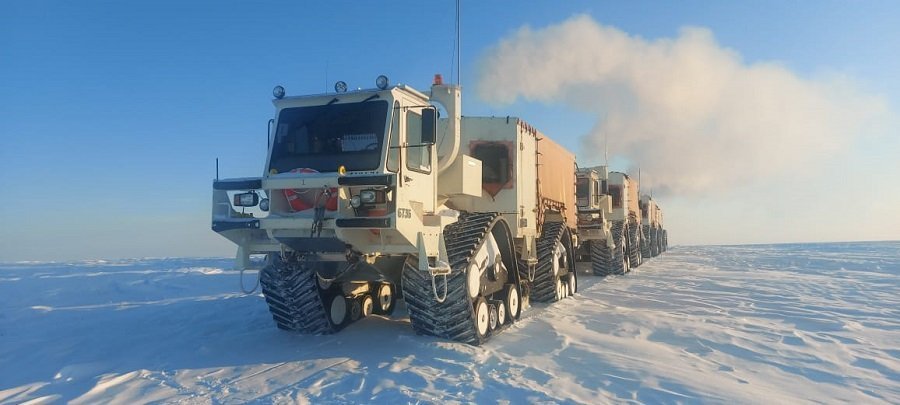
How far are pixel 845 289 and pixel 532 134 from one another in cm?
1116

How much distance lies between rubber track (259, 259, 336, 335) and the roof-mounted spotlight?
2.78 meters

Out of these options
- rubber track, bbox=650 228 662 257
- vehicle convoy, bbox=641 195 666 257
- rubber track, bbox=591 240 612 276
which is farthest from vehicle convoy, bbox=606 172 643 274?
rubber track, bbox=650 228 662 257

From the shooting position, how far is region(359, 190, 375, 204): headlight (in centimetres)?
681

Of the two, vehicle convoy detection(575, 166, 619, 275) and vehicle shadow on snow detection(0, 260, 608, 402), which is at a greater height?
vehicle convoy detection(575, 166, 619, 275)

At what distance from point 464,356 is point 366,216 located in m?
2.22

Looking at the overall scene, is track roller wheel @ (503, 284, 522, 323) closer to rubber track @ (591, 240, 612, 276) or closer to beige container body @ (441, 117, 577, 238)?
beige container body @ (441, 117, 577, 238)

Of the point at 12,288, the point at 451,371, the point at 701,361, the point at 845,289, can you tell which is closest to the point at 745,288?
the point at 845,289

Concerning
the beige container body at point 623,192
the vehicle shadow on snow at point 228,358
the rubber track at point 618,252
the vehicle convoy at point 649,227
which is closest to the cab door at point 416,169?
the vehicle shadow on snow at point 228,358

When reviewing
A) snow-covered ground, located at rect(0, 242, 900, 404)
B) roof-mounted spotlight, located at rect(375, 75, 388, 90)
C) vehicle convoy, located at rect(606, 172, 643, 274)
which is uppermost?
roof-mounted spotlight, located at rect(375, 75, 388, 90)

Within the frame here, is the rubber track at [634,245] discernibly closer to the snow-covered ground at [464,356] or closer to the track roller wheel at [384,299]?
the snow-covered ground at [464,356]

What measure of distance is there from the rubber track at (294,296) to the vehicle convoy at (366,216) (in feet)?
0.05

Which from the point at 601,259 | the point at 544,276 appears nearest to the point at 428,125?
the point at 544,276

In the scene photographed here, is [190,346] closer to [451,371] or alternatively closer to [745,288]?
[451,371]

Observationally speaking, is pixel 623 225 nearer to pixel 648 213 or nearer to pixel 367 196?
pixel 648 213
